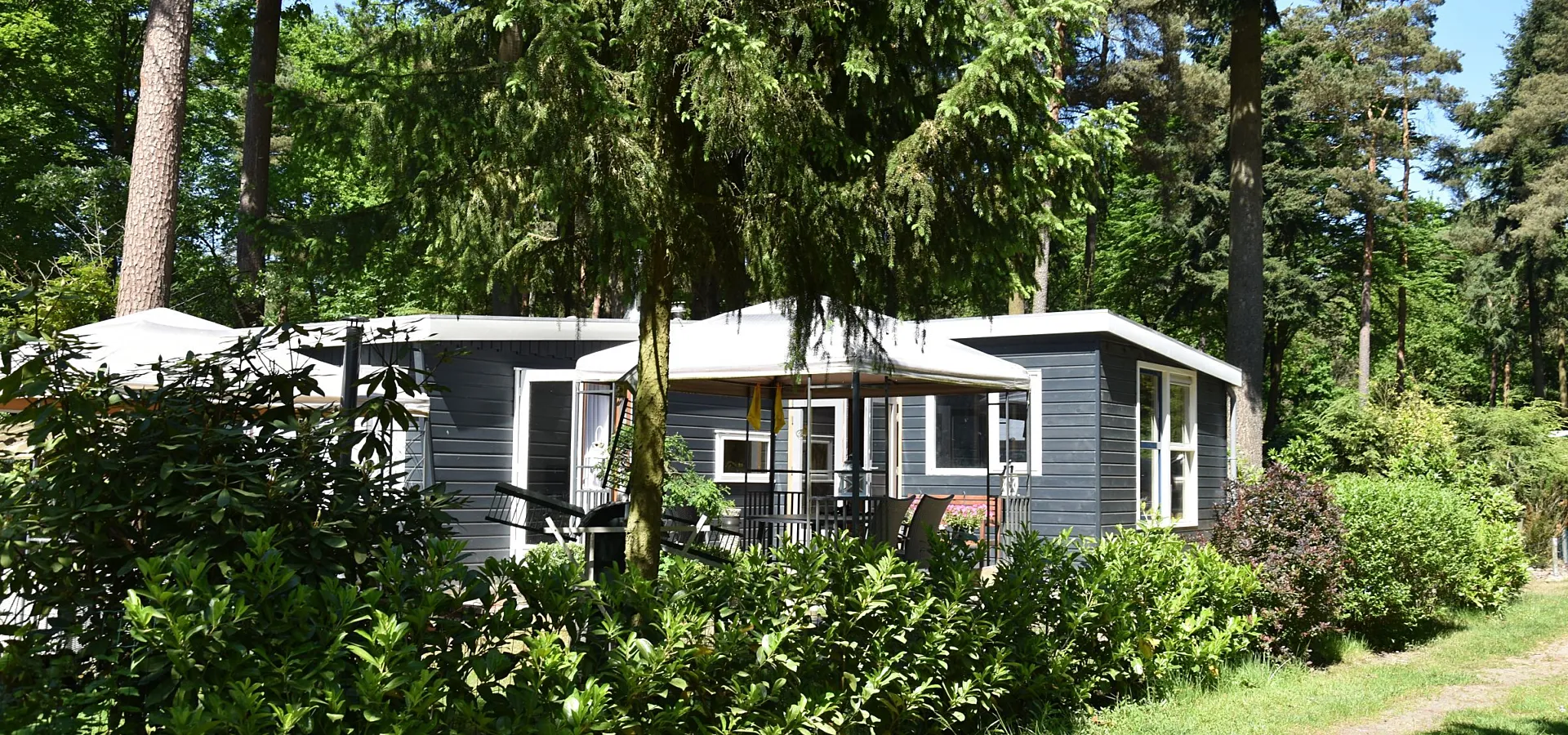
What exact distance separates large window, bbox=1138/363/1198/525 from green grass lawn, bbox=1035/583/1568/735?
13.1 ft

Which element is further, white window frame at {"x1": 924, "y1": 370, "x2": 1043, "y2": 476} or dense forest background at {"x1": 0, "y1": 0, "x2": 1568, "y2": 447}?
dense forest background at {"x1": 0, "y1": 0, "x2": 1568, "y2": 447}

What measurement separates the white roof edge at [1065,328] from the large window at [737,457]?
2.87 metres

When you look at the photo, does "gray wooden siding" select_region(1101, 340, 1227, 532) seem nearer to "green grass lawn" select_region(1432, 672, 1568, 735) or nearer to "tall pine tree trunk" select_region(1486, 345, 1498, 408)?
"green grass lawn" select_region(1432, 672, 1568, 735)

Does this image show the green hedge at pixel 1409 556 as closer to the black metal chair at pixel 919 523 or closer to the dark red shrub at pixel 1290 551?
the dark red shrub at pixel 1290 551

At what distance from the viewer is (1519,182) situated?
32.5 m

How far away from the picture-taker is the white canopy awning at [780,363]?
8.94 meters

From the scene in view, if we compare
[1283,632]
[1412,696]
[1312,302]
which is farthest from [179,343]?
[1312,302]

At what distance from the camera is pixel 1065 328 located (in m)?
12.6

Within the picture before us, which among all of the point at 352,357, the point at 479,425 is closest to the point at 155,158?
the point at 479,425

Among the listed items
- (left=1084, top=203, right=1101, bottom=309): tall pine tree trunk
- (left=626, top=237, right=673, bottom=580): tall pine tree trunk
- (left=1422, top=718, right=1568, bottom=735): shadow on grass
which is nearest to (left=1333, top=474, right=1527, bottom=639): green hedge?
(left=1422, top=718, right=1568, bottom=735): shadow on grass

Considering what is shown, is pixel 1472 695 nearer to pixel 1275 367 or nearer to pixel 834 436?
pixel 834 436

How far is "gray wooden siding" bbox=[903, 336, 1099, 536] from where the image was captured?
1264 centimetres

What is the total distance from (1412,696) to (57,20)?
86.7ft

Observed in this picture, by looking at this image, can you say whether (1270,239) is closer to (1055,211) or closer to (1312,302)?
(1312,302)
